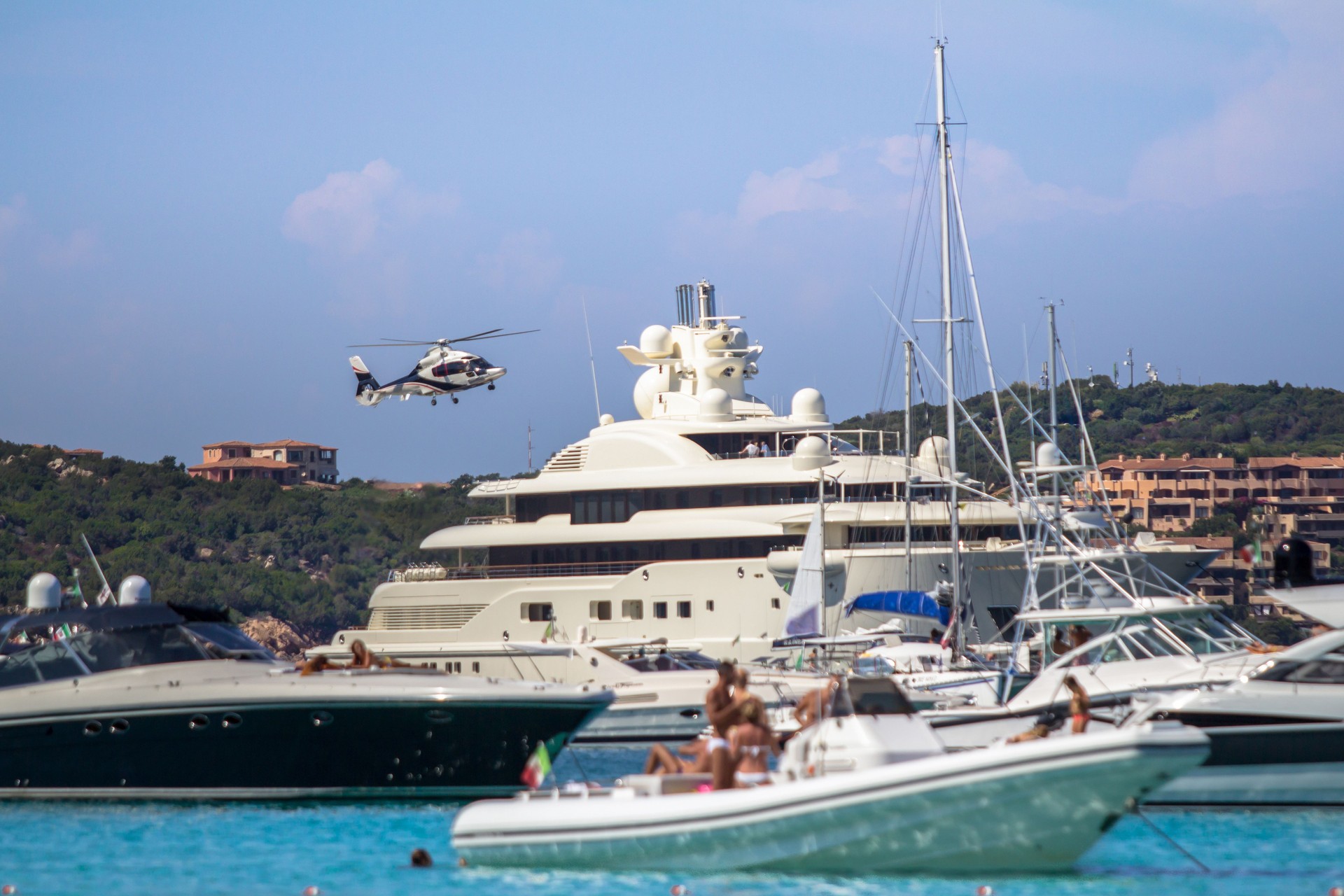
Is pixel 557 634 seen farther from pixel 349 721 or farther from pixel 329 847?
pixel 329 847

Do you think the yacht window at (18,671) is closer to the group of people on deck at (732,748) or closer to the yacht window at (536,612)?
the group of people on deck at (732,748)

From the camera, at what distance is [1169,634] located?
60.7 ft

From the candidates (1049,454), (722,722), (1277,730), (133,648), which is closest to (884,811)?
(722,722)

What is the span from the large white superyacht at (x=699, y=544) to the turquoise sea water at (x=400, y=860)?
13.9m

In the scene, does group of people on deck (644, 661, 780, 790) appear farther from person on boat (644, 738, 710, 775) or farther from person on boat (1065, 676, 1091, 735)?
person on boat (1065, 676, 1091, 735)

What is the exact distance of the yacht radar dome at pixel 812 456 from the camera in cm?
3359

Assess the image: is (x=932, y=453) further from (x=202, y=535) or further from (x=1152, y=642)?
(x=202, y=535)

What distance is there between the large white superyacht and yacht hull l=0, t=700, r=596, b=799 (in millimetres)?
13000

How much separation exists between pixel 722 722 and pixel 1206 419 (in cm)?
9426

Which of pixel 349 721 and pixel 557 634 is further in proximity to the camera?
pixel 557 634

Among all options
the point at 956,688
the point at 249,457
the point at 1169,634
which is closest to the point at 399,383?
the point at 956,688

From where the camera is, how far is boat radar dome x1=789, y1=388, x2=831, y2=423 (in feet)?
119

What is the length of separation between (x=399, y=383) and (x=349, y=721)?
20271mm

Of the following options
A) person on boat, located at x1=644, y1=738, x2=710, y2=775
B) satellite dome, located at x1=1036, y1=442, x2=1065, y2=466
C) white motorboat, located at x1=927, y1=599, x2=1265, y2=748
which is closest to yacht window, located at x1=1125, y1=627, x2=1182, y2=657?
white motorboat, located at x1=927, y1=599, x2=1265, y2=748
